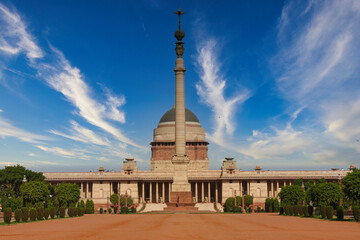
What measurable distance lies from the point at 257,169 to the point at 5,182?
193ft

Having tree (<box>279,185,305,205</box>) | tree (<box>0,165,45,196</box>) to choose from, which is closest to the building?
tree (<box>0,165,45,196</box>)

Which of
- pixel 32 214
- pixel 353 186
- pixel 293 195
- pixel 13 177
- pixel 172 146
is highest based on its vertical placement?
pixel 172 146

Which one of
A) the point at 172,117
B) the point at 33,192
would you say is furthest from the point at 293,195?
the point at 172,117

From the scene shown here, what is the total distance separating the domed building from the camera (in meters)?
125

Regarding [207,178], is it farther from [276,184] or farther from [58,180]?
[58,180]

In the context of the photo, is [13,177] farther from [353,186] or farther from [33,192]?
[353,186]

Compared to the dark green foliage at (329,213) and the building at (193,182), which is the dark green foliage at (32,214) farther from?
the building at (193,182)

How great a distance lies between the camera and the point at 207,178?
4252 inches

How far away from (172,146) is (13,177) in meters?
50.4

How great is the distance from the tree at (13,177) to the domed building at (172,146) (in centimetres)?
4196

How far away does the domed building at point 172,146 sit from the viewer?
409 feet

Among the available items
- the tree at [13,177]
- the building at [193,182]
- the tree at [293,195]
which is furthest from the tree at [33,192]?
the building at [193,182]

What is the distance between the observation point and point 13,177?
8731 centimetres

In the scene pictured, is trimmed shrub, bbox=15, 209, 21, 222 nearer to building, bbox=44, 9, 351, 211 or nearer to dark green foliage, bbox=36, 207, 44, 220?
dark green foliage, bbox=36, 207, 44, 220
